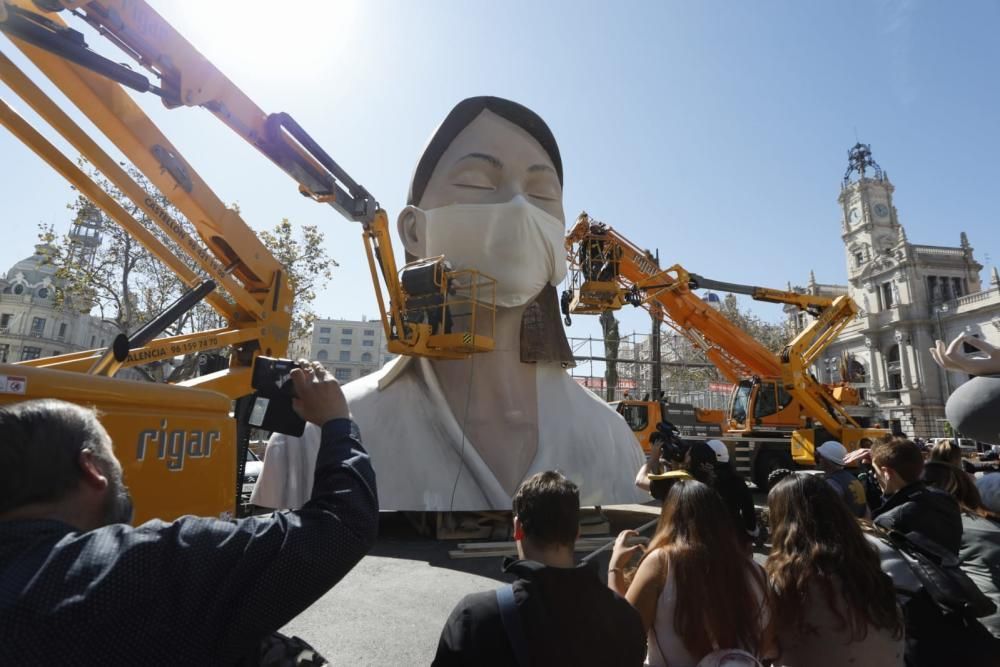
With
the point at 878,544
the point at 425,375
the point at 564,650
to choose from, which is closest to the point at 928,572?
the point at 878,544

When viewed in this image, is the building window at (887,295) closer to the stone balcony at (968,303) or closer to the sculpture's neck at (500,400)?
the stone balcony at (968,303)

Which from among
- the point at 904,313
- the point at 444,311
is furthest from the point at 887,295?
the point at 444,311

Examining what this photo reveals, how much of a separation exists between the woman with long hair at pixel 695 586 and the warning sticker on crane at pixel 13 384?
2.50 m

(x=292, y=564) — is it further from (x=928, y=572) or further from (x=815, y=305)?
(x=815, y=305)

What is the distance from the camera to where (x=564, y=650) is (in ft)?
4.93

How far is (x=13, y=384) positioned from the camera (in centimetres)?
215

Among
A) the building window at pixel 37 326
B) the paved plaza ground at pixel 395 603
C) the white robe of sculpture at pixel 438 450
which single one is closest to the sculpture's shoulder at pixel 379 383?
the white robe of sculpture at pixel 438 450

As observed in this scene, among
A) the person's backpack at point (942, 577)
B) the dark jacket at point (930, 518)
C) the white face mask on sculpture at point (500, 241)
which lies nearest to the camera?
the person's backpack at point (942, 577)

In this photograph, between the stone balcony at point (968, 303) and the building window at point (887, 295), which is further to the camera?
the building window at point (887, 295)

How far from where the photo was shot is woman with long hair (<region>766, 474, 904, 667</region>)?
1.98m

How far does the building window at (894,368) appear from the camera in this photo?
41.2 m

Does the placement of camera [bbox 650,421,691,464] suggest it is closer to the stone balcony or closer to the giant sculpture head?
the giant sculpture head

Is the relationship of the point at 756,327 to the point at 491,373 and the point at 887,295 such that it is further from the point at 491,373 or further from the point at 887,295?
the point at 491,373

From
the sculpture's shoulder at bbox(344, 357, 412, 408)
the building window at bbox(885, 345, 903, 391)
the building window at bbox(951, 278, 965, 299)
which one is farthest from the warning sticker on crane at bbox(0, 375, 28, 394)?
the building window at bbox(951, 278, 965, 299)
